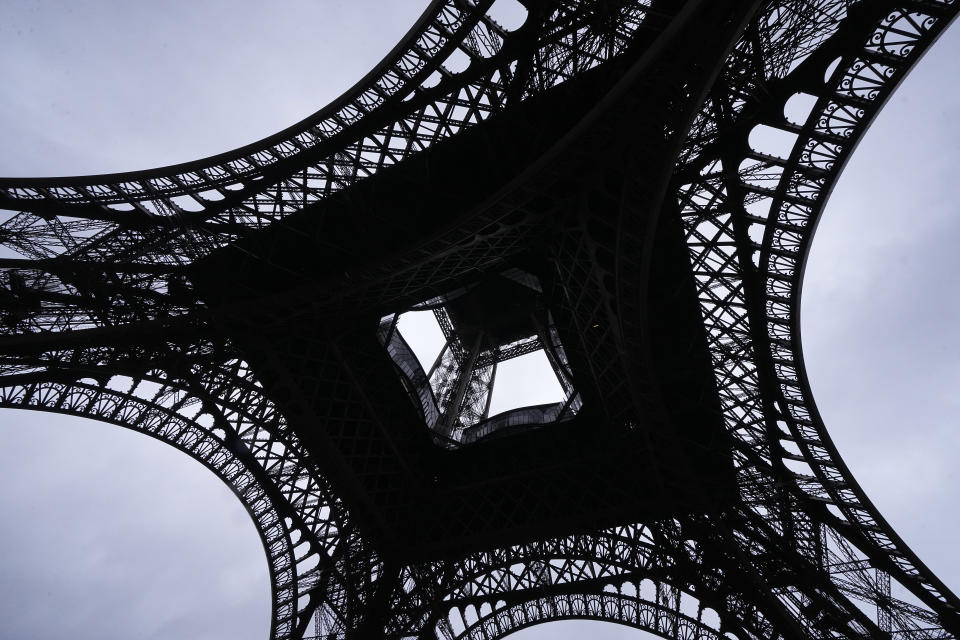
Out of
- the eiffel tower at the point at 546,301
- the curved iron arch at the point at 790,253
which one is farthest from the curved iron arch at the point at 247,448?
the curved iron arch at the point at 790,253

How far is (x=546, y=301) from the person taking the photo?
1841cm

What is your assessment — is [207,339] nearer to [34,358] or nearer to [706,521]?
[34,358]

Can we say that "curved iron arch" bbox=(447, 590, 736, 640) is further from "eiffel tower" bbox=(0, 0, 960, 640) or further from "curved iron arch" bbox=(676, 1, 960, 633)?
"curved iron arch" bbox=(676, 1, 960, 633)

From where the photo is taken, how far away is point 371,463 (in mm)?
21047

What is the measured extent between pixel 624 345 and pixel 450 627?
40.6 feet

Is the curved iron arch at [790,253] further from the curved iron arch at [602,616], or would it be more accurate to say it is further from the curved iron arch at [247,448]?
the curved iron arch at [247,448]

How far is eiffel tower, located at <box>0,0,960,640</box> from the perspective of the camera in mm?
11320

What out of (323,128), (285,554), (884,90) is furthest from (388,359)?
(884,90)

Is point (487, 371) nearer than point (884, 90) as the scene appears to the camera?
No

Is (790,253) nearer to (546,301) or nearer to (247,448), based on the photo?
(546,301)

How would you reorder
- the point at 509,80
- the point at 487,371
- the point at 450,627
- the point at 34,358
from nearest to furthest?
the point at 509,80, the point at 34,358, the point at 450,627, the point at 487,371

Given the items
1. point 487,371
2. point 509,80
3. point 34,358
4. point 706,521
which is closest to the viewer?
point 509,80

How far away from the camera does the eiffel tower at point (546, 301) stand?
37.1ft

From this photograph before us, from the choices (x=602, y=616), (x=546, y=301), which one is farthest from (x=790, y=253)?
(x=602, y=616)
